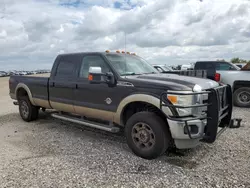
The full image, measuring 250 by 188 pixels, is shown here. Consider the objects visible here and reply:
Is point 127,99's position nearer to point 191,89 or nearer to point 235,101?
point 191,89

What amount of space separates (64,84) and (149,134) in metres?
2.49

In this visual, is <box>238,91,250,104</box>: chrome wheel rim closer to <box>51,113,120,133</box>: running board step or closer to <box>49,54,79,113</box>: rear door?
<box>51,113,120,133</box>: running board step

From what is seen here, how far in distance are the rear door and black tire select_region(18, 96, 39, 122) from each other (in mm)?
1209

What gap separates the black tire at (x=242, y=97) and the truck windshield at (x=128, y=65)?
517cm

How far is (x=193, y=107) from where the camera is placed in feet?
12.2

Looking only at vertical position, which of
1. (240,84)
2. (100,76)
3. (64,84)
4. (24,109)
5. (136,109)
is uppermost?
(100,76)

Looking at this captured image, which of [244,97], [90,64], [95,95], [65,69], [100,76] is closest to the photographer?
[100,76]

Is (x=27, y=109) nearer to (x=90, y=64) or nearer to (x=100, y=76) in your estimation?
(x=90, y=64)

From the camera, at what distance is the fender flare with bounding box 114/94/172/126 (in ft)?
13.0

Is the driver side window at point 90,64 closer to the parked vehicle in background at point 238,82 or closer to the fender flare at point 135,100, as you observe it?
the fender flare at point 135,100

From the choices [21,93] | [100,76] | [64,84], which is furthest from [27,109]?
[100,76]

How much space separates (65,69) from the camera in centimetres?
575

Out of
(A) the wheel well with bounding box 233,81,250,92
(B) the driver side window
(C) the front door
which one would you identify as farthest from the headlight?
(A) the wheel well with bounding box 233,81,250,92

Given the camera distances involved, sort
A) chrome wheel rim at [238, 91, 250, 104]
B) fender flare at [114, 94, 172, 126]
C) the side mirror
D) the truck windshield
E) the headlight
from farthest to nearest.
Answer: chrome wheel rim at [238, 91, 250, 104] < the truck windshield < the side mirror < fender flare at [114, 94, 172, 126] < the headlight
